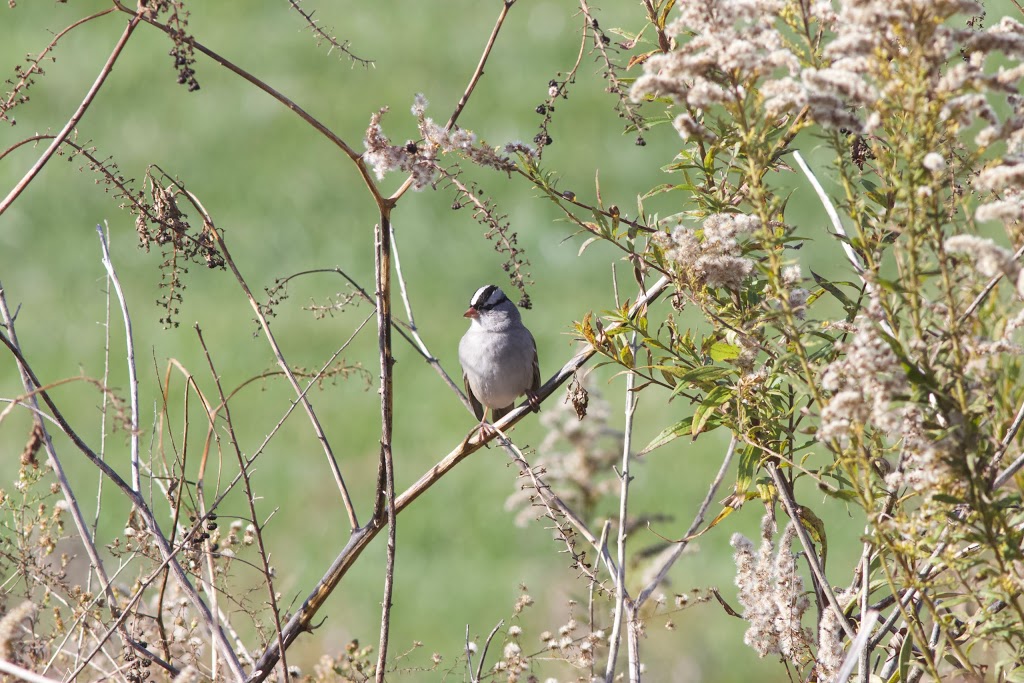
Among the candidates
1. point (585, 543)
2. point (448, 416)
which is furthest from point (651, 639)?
point (448, 416)

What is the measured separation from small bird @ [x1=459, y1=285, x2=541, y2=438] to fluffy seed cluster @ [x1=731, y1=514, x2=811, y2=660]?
270cm

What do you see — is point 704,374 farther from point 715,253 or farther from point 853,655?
point 853,655

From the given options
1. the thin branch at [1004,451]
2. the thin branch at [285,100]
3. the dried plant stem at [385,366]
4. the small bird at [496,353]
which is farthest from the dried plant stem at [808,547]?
the small bird at [496,353]

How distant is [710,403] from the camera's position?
69.1 inches

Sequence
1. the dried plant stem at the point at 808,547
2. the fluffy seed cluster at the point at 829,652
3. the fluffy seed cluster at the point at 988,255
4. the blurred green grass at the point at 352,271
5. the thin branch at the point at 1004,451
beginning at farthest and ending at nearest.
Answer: the blurred green grass at the point at 352,271
the fluffy seed cluster at the point at 829,652
the dried plant stem at the point at 808,547
the thin branch at the point at 1004,451
the fluffy seed cluster at the point at 988,255

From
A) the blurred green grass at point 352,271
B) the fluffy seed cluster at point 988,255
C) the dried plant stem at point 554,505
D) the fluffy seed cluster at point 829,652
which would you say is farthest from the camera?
the blurred green grass at point 352,271

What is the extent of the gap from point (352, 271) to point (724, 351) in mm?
6037

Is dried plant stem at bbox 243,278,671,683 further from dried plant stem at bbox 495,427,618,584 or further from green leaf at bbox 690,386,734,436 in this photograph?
green leaf at bbox 690,386,734,436

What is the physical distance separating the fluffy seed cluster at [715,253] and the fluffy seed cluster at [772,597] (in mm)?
573

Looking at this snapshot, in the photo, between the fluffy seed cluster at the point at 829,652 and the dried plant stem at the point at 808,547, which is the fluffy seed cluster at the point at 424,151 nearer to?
the dried plant stem at the point at 808,547

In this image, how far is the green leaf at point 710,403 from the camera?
5.74ft

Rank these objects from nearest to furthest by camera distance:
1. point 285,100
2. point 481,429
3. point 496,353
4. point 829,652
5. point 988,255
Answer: point 988,255, point 285,100, point 829,652, point 481,429, point 496,353

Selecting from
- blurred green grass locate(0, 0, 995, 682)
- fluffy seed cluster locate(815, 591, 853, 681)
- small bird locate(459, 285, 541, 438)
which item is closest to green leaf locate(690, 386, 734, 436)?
fluffy seed cluster locate(815, 591, 853, 681)

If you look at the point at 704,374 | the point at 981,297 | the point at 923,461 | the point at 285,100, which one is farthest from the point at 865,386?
the point at 285,100
